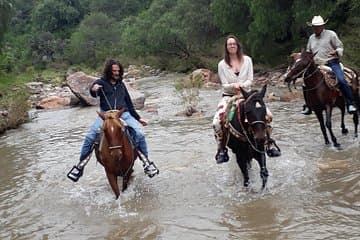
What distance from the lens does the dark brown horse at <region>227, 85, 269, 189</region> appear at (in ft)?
24.4

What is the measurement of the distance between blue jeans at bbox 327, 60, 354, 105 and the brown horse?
459cm

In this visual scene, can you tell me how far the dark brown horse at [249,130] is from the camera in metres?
7.43

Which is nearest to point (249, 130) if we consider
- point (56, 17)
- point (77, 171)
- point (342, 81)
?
point (77, 171)

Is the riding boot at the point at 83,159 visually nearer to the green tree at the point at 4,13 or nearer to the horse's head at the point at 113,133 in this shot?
the horse's head at the point at 113,133

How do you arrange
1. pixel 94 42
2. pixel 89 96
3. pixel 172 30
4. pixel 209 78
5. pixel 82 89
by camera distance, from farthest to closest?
1. pixel 94 42
2. pixel 172 30
3. pixel 209 78
4. pixel 82 89
5. pixel 89 96

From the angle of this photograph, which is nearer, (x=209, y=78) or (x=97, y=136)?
(x=97, y=136)

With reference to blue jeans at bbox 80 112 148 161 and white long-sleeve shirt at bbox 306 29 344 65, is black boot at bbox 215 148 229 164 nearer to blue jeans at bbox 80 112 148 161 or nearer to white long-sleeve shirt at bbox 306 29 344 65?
blue jeans at bbox 80 112 148 161

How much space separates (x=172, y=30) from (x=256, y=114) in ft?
135

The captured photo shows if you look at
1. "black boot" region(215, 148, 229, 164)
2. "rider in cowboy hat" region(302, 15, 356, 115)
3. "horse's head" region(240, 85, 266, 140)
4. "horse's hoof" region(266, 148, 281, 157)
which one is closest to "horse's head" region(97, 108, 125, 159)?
"black boot" region(215, 148, 229, 164)

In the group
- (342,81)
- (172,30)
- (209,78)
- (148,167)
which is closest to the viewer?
(148,167)

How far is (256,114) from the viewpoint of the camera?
24.4ft

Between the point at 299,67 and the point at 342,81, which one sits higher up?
the point at 299,67

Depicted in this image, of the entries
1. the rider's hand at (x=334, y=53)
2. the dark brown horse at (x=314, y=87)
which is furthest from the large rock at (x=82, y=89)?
the rider's hand at (x=334, y=53)

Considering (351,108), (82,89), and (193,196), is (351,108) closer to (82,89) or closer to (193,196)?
(193,196)
